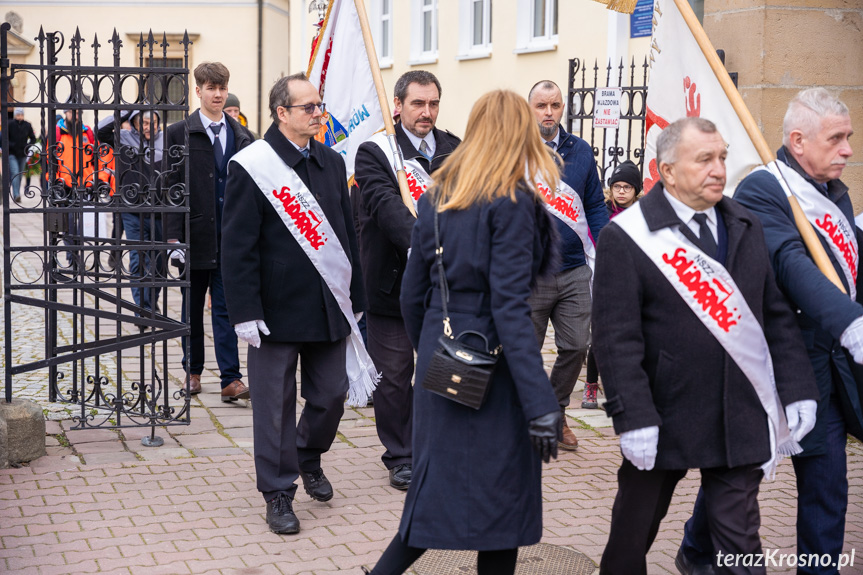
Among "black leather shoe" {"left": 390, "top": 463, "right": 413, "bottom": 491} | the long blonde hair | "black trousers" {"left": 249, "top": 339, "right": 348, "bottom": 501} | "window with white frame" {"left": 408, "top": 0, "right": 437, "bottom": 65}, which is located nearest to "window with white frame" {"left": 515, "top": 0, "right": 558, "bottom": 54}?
"window with white frame" {"left": 408, "top": 0, "right": 437, "bottom": 65}

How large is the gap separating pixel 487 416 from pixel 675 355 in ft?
2.13

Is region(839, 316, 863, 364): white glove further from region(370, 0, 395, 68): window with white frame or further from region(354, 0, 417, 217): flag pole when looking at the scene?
region(370, 0, 395, 68): window with white frame

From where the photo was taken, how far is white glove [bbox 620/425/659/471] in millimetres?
3666

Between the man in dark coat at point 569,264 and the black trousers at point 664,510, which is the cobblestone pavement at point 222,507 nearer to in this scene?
the man in dark coat at point 569,264

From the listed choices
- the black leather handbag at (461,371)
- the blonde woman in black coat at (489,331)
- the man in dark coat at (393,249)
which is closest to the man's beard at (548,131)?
the man in dark coat at (393,249)

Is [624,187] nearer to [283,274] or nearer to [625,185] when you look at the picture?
[625,185]

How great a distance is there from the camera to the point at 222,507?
546cm

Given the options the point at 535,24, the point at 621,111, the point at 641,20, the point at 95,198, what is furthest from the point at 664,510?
the point at 535,24

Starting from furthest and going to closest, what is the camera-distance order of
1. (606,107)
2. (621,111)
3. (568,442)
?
(621,111), (606,107), (568,442)

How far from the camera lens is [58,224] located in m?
6.75

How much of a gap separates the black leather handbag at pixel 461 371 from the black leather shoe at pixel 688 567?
4.46ft

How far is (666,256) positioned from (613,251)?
172mm

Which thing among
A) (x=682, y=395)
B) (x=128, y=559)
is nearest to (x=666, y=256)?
(x=682, y=395)

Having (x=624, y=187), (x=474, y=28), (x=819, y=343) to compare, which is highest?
(x=474, y=28)
